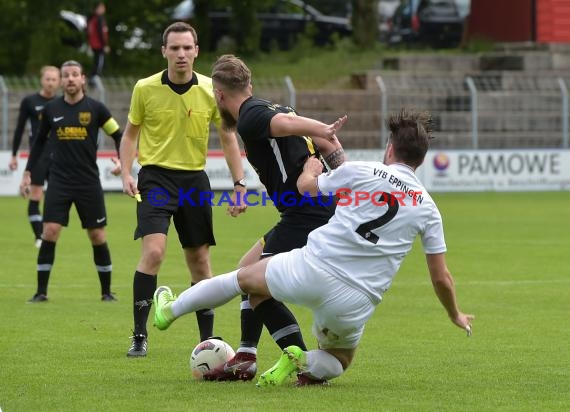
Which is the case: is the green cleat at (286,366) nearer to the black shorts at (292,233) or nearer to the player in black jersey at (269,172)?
the player in black jersey at (269,172)

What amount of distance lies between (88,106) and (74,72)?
1.19 feet

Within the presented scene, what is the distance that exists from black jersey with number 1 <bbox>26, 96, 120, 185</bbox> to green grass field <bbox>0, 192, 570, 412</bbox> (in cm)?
118

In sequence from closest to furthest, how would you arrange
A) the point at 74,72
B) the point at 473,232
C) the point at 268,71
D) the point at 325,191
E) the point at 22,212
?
the point at 325,191 < the point at 74,72 < the point at 473,232 < the point at 22,212 < the point at 268,71

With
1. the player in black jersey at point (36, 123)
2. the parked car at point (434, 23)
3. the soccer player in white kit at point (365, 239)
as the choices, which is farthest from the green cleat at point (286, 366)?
the parked car at point (434, 23)

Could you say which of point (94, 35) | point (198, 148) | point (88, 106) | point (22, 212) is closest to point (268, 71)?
point (94, 35)

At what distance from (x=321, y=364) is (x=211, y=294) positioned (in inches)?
29.0

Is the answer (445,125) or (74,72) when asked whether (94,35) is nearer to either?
(445,125)

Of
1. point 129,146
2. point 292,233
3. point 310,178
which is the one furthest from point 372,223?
point 129,146

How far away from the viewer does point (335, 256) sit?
6.87 metres

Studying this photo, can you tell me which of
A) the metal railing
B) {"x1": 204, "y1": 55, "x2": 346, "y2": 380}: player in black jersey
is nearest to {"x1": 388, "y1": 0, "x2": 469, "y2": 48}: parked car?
the metal railing

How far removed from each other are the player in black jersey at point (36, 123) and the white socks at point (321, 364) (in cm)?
931

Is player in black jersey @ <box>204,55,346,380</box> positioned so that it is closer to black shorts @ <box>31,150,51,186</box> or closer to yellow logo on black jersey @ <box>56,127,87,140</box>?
yellow logo on black jersey @ <box>56,127,87,140</box>

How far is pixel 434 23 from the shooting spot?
134 feet

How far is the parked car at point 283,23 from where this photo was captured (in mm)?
40781
